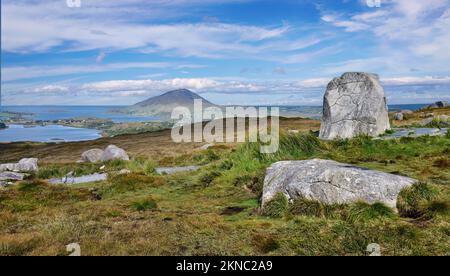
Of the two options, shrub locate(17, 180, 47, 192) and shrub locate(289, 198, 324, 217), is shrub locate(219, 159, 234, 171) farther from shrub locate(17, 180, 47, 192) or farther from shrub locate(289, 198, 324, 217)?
shrub locate(17, 180, 47, 192)

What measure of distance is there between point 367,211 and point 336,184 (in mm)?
1454

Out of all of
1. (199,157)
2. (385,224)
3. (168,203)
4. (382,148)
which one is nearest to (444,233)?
(385,224)

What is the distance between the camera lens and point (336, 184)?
12062 mm

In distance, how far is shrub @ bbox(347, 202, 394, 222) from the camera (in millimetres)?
10648

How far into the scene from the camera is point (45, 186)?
21906 millimetres

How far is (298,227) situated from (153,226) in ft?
13.8

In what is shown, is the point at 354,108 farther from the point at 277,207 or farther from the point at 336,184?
the point at 277,207

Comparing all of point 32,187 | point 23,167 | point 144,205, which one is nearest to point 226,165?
point 144,205

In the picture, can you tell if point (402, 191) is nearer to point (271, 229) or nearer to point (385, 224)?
point (385, 224)

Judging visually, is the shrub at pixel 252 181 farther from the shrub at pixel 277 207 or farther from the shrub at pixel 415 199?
the shrub at pixel 415 199

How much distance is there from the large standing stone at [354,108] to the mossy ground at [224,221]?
30.8ft

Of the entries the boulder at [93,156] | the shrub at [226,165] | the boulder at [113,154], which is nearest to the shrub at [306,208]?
the shrub at [226,165]

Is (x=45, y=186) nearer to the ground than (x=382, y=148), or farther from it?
nearer to the ground

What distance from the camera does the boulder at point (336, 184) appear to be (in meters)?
11.6
